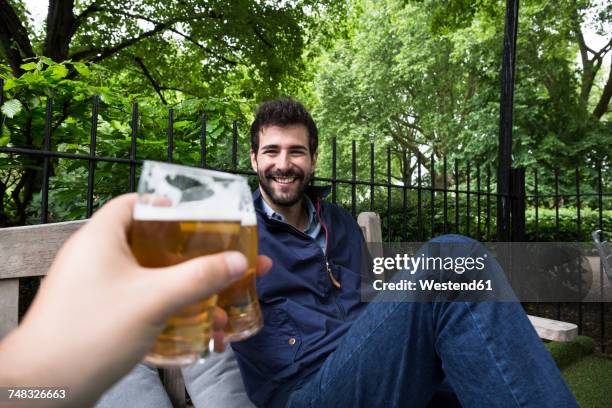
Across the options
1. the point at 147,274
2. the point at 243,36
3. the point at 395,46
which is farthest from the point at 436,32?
the point at 395,46

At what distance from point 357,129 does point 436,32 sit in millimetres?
9596

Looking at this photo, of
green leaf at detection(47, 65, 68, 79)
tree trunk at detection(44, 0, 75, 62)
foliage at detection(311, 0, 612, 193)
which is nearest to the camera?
green leaf at detection(47, 65, 68, 79)

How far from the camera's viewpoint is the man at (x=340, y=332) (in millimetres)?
1291

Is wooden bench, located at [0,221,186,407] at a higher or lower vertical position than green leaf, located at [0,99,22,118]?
lower

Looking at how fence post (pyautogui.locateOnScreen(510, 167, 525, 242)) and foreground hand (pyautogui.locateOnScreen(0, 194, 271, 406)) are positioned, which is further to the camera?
fence post (pyautogui.locateOnScreen(510, 167, 525, 242))

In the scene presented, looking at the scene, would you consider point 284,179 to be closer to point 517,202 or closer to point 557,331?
point 557,331

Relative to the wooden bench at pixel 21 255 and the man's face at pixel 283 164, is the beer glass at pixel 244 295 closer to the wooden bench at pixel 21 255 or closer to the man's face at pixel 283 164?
the wooden bench at pixel 21 255

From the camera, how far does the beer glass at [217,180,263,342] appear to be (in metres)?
0.72

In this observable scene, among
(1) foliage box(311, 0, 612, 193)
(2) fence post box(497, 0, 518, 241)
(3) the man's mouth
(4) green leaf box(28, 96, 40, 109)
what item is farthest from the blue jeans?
(1) foliage box(311, 0, 612, 193)

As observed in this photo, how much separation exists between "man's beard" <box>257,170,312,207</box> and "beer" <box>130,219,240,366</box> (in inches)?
55.8

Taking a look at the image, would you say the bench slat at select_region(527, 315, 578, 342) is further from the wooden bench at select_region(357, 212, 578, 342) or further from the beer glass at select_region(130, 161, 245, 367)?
the beer glass at select_region(130, 161, 245, 367)

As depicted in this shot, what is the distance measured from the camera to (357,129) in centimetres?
1686

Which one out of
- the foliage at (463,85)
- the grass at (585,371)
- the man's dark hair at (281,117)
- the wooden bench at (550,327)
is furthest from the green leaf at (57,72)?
the foliage at (463,85)

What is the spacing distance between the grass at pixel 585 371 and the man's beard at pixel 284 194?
220 centimetres
